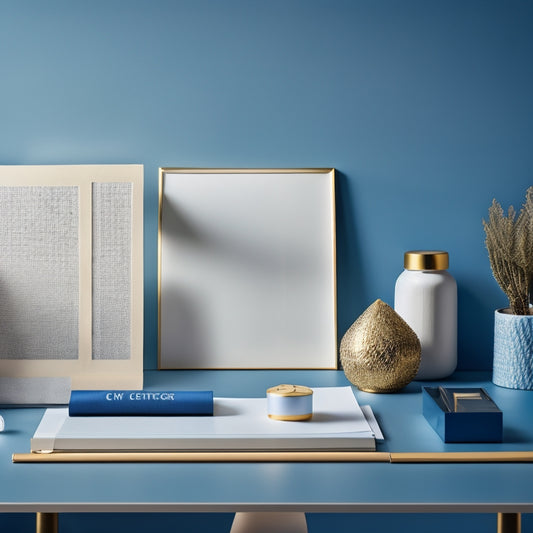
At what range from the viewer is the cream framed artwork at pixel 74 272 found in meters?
1.10

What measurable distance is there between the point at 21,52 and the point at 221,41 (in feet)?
1.14

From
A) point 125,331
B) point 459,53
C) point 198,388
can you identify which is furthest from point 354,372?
point 459,53

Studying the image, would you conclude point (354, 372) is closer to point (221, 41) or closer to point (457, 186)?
point (457, 186)

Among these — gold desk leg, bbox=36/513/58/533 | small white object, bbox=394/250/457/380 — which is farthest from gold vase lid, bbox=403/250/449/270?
gold desk leg, bbox=36/513/58/533

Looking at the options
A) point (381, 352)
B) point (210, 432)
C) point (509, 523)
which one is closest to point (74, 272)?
point (210, 432)

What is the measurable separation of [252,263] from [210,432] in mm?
423

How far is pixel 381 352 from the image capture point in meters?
1.07

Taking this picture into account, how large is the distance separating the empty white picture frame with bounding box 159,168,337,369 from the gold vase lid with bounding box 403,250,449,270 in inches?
5.6

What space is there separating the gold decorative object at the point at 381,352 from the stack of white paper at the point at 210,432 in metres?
0.11

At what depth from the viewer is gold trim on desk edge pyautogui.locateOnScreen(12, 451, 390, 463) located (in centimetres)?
84

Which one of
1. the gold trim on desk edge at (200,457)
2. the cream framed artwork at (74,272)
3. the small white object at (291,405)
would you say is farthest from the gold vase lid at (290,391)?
the cream framed artwork at (74,272)

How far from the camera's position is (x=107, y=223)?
1.11m

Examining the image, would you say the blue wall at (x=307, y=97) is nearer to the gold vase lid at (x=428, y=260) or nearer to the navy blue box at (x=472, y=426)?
the gold vase lid at (x=428, y=260)

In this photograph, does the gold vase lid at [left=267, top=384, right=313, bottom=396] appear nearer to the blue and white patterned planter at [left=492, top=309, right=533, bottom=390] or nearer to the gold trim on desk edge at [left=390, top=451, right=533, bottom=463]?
the gold trim on desk edge at [left=390, top=451, right=533, bottom=463]
